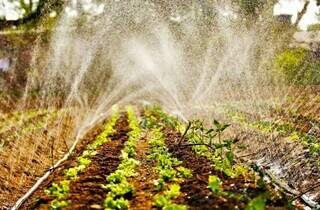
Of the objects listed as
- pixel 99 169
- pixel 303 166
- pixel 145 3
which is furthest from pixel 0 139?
pixel 145 3

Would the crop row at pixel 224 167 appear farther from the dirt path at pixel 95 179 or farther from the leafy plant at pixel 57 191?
the leafy plant at pixel 57 191

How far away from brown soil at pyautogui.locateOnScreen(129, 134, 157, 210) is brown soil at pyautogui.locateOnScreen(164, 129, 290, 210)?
0.38 m

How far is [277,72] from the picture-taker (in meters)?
28.2

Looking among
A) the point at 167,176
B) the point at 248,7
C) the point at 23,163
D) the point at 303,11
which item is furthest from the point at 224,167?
the point at 303,11

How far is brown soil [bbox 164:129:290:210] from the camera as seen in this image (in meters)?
5.36

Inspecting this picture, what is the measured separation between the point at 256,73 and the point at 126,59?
9159 millimetres

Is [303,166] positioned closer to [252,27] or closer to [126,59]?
[252,27]

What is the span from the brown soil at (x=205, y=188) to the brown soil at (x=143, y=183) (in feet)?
1.24

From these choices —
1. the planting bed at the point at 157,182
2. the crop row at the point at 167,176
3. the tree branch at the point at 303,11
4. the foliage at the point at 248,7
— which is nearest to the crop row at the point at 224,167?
the planting bed at the point at 157,182

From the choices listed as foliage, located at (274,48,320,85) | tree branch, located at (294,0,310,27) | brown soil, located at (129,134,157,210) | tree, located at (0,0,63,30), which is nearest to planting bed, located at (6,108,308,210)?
brown soil, located at (129,134,157,210)

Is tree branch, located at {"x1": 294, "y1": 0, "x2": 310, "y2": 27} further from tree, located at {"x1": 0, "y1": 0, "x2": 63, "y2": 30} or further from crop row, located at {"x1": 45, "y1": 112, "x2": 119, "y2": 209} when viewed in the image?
crop row, located at {"x1": 45, "y1": 112, "x2": 119, "y2": 209}

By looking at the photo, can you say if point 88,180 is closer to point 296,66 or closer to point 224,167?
point 224,167

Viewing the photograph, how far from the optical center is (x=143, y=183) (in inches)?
279

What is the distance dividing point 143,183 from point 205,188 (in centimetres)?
109
